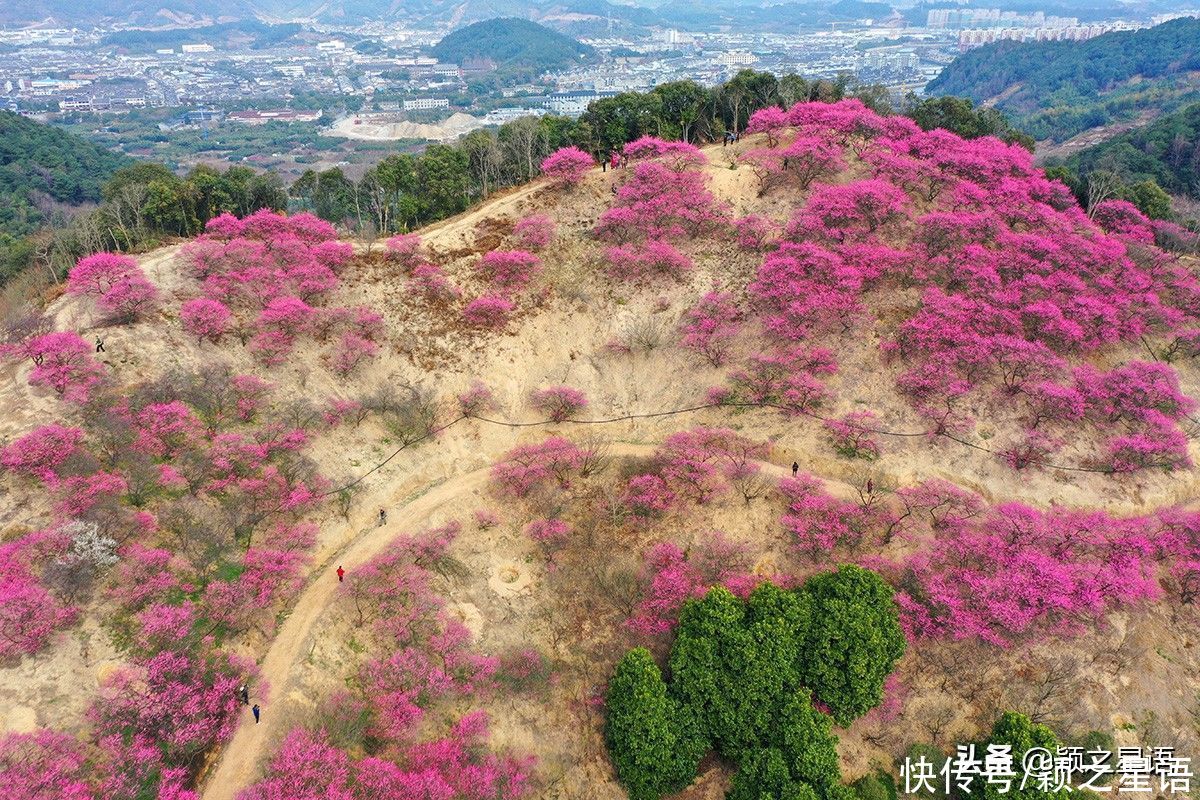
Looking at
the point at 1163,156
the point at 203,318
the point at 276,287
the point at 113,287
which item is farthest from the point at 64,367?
the point at 1163,156

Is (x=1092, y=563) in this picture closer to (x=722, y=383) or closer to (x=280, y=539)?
(x=722, y=383)

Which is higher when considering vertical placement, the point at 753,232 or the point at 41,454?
the point at 753,232

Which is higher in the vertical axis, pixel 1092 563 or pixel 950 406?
pixel 950 406

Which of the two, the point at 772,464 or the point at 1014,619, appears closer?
the point at 1014,619

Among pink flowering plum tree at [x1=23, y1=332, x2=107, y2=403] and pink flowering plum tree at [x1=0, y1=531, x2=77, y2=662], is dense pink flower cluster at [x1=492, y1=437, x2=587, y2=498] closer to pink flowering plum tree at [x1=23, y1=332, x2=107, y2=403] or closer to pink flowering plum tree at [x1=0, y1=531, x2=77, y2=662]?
pink flowering plum tree at [x1=0, y1=531, x2=77, y2=662]

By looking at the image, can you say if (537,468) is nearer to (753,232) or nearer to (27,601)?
(27,601)

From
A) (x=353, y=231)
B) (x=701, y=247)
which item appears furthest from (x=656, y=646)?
(x=353, y=231)

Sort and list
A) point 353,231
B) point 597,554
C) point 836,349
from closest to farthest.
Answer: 1. point 597,554
2. point 836,349
3. point 353,231

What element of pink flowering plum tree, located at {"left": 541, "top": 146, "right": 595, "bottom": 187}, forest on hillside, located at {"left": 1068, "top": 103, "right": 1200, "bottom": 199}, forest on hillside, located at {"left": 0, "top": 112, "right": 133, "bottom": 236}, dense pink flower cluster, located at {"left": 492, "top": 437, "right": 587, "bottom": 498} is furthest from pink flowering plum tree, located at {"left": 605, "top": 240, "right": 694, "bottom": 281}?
forest on hillside, located at {"left": 0, "top": 112, "right": 133, "bottom": 236}
